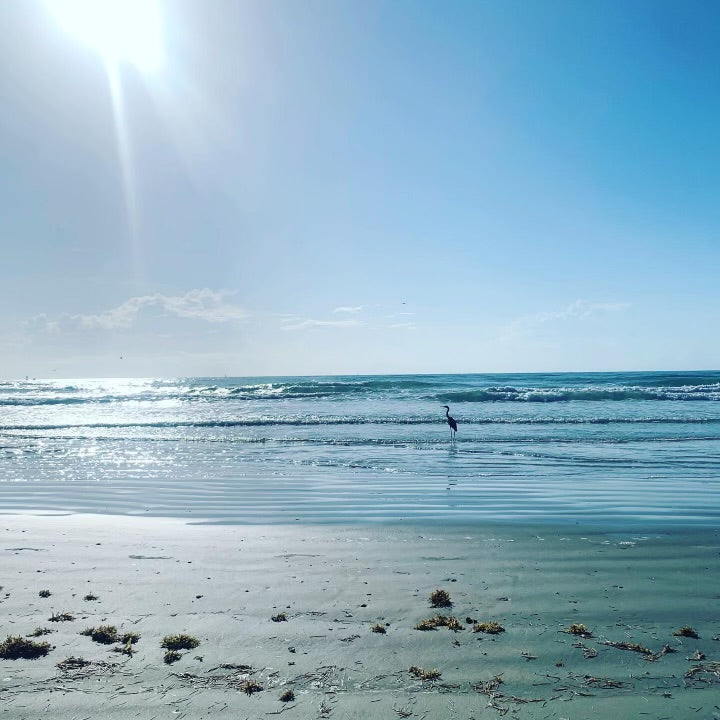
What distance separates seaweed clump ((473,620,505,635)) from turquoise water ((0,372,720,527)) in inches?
169

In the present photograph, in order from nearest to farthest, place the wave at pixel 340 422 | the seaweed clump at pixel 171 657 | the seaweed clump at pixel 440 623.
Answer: the seaweed clump at pixel 171 657 → the seaweed clump at pixel 440 623 → the wave at pixel 340 422

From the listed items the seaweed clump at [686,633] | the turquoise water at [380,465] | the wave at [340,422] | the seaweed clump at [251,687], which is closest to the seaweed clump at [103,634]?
the seaweed clump at [251,687]

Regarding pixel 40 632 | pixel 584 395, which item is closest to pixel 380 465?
pixel 40 632

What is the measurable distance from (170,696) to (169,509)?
6773mm

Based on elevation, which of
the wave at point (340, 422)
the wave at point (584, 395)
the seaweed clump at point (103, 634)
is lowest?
the wave at point (340, 422)

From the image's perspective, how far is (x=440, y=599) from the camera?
5352 millimetres

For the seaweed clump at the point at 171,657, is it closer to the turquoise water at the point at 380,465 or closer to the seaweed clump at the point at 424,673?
the seaweed clump at the point at 424,673

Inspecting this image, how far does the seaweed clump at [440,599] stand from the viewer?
531cm

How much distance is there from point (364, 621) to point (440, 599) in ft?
2.73

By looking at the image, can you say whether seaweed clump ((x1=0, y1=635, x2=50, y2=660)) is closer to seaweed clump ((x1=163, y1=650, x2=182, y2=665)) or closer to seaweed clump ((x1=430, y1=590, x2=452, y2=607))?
seaweed clump ((x1=163, y1=650, x2=182, y2=665))

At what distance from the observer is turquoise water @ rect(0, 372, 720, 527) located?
9938 mm

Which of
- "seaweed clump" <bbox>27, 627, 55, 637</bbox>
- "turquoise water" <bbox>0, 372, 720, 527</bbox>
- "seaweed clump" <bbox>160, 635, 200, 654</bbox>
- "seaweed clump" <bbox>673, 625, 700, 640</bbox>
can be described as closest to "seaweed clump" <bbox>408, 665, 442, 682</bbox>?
"seaweed clump" <bbox>160, 635, 200, 654</bbox>

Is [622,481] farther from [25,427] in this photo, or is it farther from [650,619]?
[25,427]

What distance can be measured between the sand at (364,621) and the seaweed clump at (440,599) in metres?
0.08
